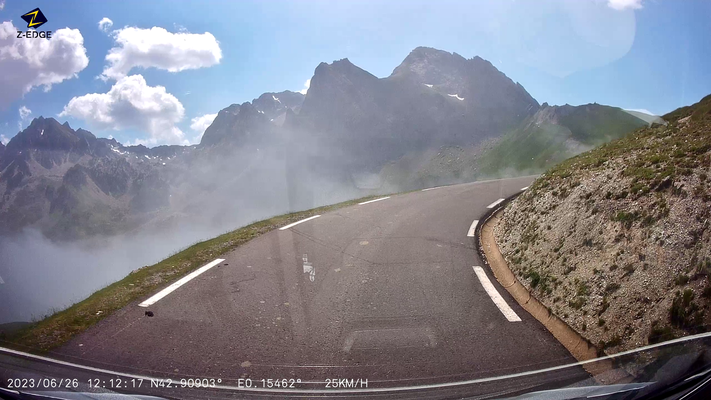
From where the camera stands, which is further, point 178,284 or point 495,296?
point 178,284

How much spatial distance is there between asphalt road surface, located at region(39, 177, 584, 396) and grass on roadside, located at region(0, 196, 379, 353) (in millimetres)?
299

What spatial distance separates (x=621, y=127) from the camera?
86750 mm

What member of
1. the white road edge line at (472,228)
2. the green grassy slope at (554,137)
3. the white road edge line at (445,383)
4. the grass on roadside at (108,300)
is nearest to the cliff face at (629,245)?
the white road edge line at (445,383)

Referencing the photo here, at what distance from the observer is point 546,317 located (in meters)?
5.70

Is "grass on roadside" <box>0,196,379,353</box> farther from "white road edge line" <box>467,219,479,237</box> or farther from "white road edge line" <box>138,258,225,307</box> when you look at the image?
"white road edge line" <box>467,219,479,237</box>

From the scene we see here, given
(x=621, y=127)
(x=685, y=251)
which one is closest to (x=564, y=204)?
(x=685, y=251)

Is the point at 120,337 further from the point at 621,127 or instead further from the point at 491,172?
the point at 491,172

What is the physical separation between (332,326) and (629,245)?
14.2 feet

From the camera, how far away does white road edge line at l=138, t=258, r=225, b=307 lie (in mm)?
6410

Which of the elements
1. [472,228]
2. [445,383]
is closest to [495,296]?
[445,383]

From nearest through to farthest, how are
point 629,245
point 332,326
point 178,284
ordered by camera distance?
point 332,326 < point 629,245 < point 178,284

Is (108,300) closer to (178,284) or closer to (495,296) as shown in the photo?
(178,284)

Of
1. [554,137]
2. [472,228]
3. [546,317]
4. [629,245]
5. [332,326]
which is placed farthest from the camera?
[554,137]

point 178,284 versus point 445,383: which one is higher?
point 178,284
